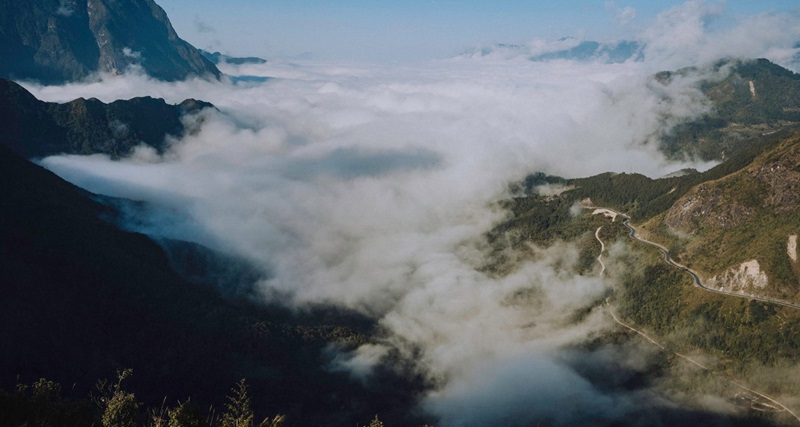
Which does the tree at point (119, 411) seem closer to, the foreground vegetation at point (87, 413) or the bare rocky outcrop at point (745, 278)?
the foreground vegetation at point (87, 413)

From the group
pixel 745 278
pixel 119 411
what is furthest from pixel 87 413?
pixel 745 278

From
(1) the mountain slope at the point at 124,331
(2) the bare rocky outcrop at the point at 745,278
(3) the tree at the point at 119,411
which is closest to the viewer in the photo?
(3) the tree at the point at 119,411

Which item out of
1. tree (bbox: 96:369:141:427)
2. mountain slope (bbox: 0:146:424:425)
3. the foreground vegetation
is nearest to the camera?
the foreground vegetation

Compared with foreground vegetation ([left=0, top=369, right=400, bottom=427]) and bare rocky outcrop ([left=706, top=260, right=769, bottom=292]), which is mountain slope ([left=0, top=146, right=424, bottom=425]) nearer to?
foreground vegetation ([left=0, top=369, right=400, bottom=427])

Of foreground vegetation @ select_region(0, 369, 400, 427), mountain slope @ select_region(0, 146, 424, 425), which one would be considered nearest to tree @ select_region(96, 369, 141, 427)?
foreground vegetation @ select_region(0, 369, 400, 427)

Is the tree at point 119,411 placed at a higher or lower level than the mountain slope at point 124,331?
higher

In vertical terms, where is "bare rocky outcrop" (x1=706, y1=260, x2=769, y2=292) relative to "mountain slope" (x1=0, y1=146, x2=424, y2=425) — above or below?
above

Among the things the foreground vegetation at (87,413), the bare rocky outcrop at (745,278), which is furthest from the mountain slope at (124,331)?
the bare rocky outcrop at (745,278)

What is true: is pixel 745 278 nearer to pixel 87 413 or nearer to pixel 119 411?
pixel 119 411

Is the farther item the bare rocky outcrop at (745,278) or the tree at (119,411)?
the bare rocky outcrop at (745,278)

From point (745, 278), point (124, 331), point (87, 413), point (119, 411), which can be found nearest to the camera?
point (119, 411)

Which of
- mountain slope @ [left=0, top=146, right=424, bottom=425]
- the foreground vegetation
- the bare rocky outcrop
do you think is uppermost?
the foreground vegetation
